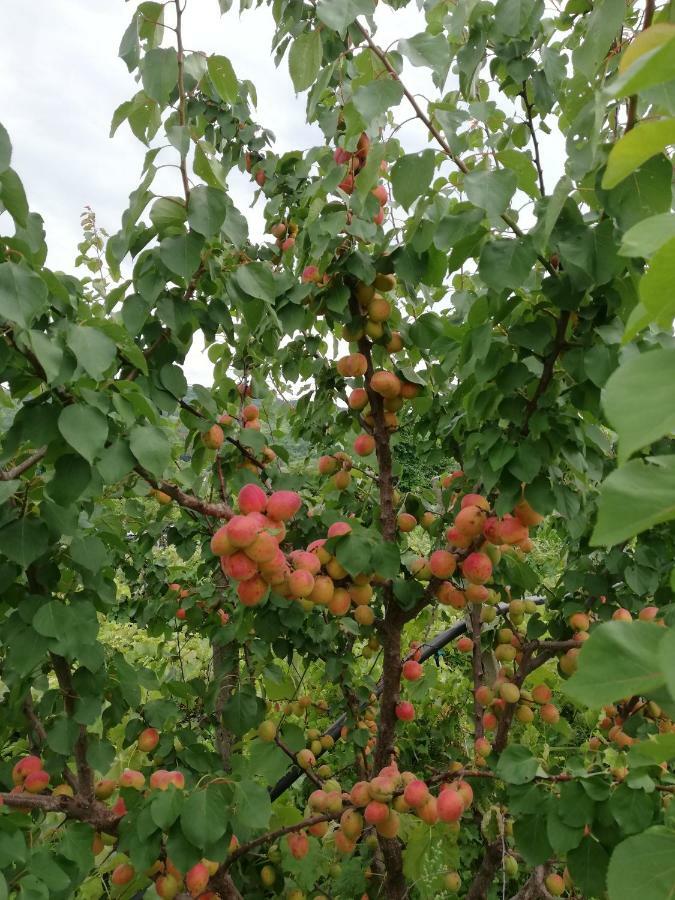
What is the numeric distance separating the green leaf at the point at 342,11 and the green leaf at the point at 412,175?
6.8 inches

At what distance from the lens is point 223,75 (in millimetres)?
963

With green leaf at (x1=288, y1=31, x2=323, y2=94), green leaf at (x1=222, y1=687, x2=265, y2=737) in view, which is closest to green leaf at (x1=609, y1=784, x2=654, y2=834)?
green leaf at (x1=222, y1=687, x2=265, y2=737)

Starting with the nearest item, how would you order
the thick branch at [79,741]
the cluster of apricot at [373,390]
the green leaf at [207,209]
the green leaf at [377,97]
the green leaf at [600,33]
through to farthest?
the green leaf at [600,33] → the green leaf at [377,97] → the green leaf at [207,209] → the thick branch at [79,741] → the cluster of apricot at [373,390]

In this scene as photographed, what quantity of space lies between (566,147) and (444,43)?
0.71ft

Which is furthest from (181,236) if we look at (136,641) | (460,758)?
(136,641)

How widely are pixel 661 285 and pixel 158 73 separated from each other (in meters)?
0.87

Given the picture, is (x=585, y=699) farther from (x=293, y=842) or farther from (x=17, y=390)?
(x=293, y=842)

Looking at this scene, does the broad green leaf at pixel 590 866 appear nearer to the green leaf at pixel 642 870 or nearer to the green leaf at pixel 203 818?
the green leaf at pixel 203 818

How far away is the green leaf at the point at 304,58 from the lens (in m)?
0.93

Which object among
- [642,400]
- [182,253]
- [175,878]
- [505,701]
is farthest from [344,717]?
[642,400]

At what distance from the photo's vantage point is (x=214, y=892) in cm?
128

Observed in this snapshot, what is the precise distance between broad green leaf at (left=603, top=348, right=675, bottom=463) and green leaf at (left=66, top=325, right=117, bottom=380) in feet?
1.93

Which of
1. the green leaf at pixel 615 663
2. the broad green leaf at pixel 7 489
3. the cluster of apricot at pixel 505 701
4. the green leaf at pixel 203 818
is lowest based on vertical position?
the cluster of apricot at pixel 505 701

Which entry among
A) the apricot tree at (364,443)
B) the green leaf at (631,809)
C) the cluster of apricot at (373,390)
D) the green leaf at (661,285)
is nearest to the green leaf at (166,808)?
the apricot tree at (364,443)
